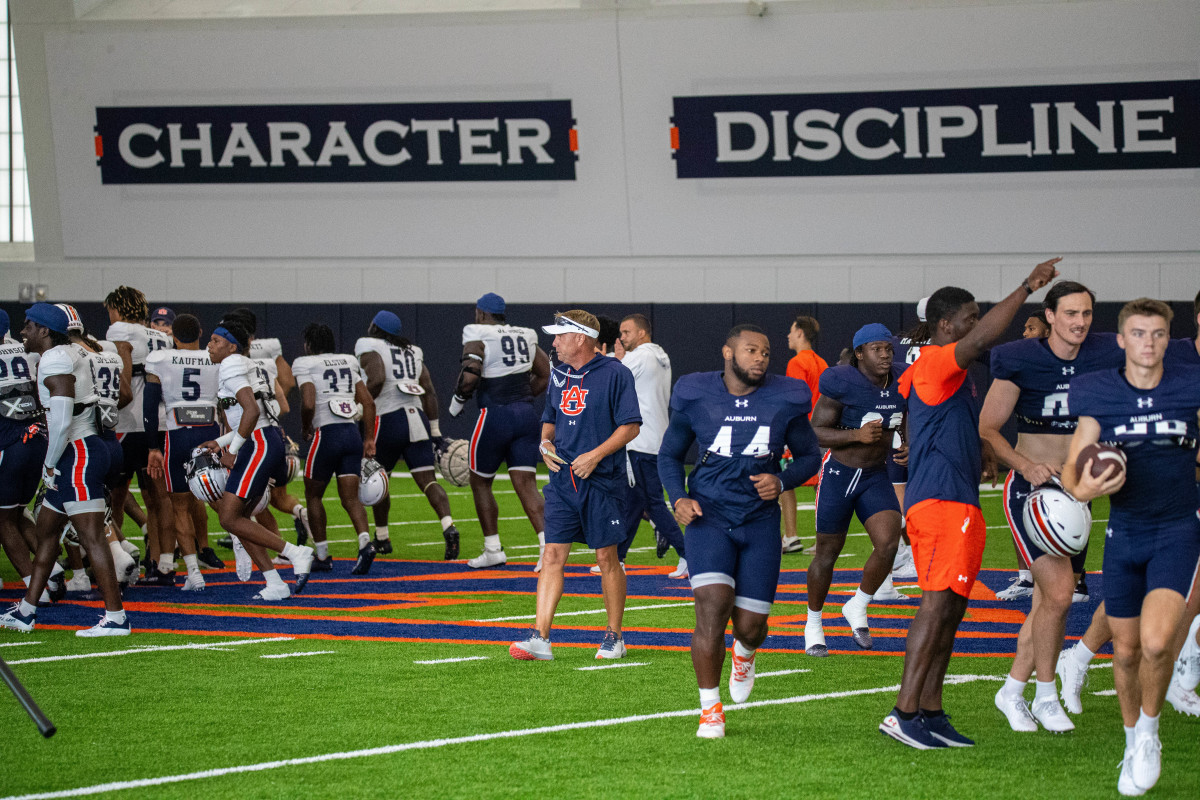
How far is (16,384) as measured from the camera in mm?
9547

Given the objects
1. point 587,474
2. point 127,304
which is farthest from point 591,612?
point 127,304

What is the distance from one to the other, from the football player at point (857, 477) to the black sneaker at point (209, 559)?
6.17 m

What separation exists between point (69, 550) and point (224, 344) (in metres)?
2.17

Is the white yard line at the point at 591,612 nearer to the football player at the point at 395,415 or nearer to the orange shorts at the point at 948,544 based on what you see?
the football player at the point at 395,415

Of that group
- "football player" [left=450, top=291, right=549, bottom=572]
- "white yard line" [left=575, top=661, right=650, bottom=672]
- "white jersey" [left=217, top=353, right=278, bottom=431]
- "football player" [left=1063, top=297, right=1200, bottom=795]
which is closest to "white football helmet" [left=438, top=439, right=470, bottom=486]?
"football player" [left=450, top=291, right=549, bottom=572]

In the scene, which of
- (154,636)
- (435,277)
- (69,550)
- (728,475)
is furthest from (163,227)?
(728,475)

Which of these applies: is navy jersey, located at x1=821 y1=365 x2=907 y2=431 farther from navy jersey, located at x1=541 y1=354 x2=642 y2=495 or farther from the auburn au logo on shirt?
the auburn au logo on shirt

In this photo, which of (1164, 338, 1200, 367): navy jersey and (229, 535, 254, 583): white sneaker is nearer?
(1164, 338, 1200, 367): navy jersey

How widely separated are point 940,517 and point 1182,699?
67.0 inches

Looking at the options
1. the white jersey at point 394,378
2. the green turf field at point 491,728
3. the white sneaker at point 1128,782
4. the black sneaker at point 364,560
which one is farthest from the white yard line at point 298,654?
the white sneaker at point 1128,782

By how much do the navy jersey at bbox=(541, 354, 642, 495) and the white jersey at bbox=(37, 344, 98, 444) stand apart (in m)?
3.19

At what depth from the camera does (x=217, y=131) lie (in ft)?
70.2

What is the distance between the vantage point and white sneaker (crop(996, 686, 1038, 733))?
6.13 metres

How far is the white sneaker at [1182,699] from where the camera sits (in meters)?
6.50
